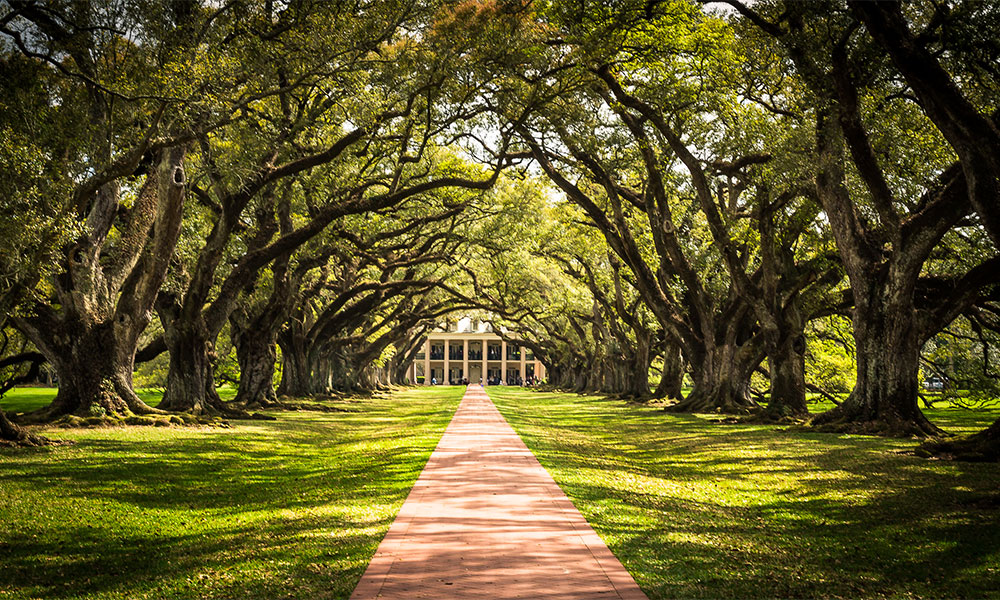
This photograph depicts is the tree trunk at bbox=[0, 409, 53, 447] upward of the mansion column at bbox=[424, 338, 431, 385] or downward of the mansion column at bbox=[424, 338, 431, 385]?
downward

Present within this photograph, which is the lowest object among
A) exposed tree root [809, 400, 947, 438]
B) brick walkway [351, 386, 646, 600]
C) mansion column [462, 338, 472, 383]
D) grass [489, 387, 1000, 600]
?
grass [489, 387, 1000, 600]

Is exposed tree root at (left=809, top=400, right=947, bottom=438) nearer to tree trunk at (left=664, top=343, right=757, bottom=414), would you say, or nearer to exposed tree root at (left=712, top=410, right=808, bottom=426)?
exposed tree root at (left=712, top=410, right=808, bottom=426)

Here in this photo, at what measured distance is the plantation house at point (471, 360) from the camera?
118500 mm

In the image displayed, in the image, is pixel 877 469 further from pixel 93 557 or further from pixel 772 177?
pixel 93 557

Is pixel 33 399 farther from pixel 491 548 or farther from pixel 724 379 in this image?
pixel 491 548

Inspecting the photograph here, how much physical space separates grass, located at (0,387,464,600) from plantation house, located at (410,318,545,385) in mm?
102867

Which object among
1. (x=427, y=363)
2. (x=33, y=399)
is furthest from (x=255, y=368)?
(x=427, y=363)

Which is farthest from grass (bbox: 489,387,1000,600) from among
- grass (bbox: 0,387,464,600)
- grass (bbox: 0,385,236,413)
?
grass (bbox: 0,385,236,413)

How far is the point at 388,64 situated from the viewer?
16266mm

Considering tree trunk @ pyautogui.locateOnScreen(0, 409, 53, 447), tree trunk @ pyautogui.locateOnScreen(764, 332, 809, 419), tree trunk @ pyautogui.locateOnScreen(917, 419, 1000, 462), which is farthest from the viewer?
tree trunk @ pyautogui.locateOnScreen(764, 332, 809, 419)

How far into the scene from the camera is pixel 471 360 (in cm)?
12056

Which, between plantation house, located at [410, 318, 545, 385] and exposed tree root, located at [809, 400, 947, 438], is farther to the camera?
plantation house, located at [410, 318, 545, 385]

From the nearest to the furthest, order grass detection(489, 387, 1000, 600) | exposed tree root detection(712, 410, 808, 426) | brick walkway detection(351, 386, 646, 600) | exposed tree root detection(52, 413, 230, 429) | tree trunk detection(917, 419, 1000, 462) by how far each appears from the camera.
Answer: brick walkway detection(351, 386, 646, 600)
grass detection(489, 387, 1000, 600)
tree trunk detection(917, 419, 1000, 462)
exposed tree root detection(52, 413, 230, 429)
exposed tree root detection(712, 410, 808, 426)

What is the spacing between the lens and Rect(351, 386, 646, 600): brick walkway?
5.32m
